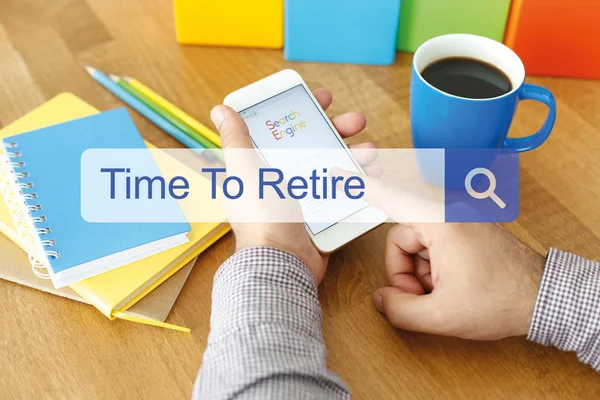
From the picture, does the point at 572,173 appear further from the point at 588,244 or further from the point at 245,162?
the point at 245,162

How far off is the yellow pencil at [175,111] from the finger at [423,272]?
0.26 metres

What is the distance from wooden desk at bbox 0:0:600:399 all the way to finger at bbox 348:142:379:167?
6cm

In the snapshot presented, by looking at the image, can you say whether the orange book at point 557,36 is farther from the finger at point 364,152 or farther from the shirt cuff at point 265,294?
the shirt cuff at point 265,294

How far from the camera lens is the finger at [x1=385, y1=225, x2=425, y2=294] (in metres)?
0.63

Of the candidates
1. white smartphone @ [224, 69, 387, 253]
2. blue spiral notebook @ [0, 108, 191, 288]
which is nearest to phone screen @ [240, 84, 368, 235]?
white smartphone @ [224, 69, 387, 253]

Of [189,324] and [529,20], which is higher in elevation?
[529,20]

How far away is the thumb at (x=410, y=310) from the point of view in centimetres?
58

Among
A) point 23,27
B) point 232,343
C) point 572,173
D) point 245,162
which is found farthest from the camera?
point 23,27


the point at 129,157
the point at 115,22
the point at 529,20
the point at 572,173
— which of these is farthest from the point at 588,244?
the point at 115,22

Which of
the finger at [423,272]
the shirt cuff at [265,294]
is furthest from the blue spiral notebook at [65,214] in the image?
the finger at [423,272]

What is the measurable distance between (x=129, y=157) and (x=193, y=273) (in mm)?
156

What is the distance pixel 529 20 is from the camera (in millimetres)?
801

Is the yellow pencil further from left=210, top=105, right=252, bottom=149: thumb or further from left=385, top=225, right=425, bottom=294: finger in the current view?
left=385, top=225, right=425, bottom=294: finger

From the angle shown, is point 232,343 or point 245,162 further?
point 245,162
